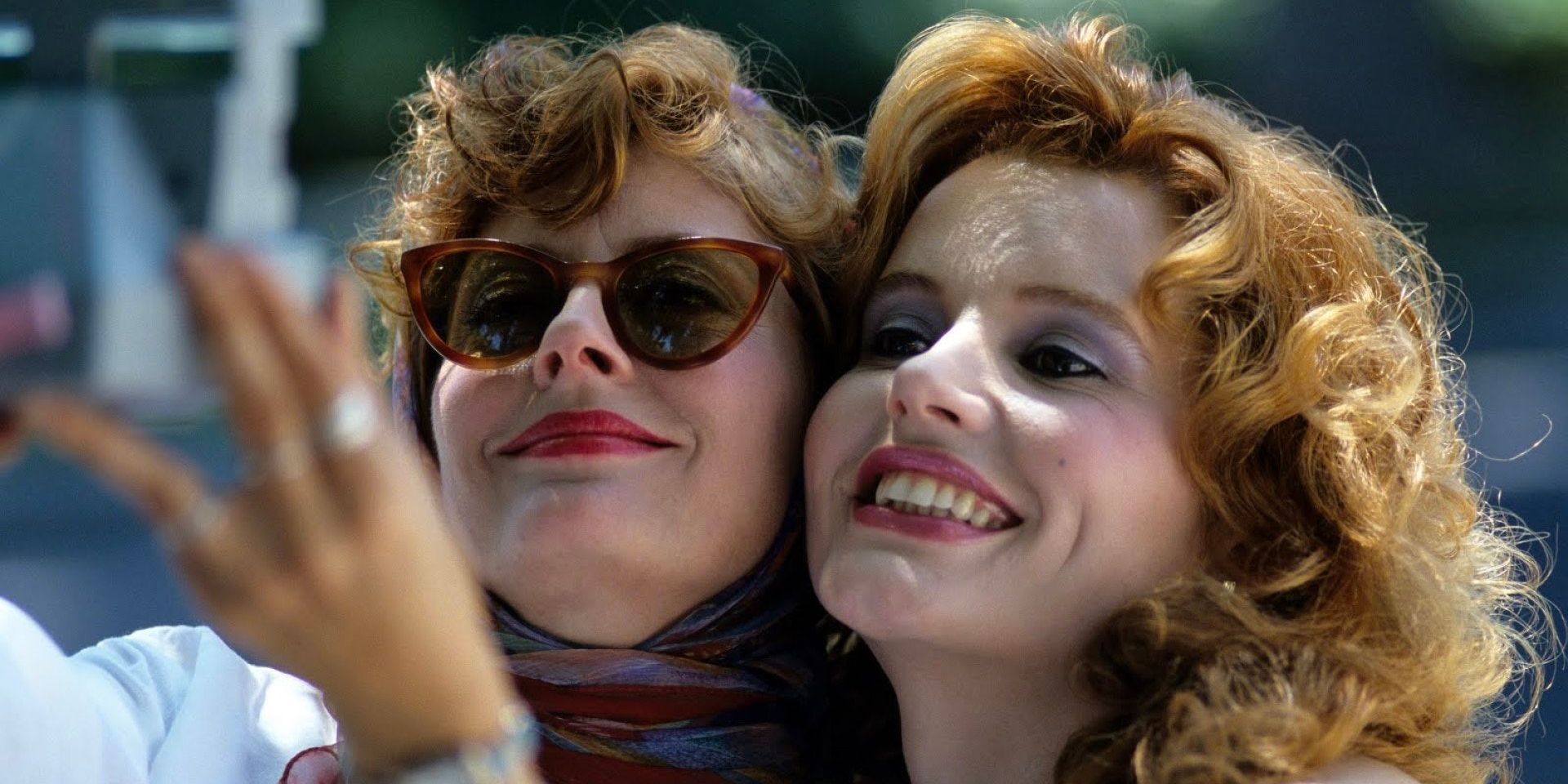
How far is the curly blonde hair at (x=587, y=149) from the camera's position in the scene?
2.22m

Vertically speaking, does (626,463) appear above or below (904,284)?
below

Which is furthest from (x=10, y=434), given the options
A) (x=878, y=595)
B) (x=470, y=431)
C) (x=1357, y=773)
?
(x=1357, y=773)

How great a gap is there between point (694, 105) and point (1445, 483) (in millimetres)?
1150

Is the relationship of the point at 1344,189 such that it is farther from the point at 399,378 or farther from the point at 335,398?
the point at 335,398

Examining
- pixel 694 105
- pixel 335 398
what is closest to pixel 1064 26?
pixel 694 105

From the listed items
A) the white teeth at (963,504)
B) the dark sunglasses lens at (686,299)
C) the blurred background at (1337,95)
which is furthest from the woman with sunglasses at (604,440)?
the blurred background at (1337,95)

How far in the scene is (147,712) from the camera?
2.16 metres

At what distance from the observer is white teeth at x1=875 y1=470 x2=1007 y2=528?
1.92 meters

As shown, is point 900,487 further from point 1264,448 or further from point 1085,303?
point 1264,448

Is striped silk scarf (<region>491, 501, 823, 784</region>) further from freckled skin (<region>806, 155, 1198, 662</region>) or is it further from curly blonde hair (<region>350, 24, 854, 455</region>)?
curly blonde hair (<region>350, 24, 854, 455</region>)

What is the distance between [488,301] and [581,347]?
18 centimetres

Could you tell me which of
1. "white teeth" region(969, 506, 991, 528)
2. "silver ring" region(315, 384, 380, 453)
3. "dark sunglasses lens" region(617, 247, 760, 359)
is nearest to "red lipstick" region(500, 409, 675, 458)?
"dark sunglasses lens" region(617, 247, 760, 359)

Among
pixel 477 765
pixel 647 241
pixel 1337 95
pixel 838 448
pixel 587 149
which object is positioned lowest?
pixel 477 765

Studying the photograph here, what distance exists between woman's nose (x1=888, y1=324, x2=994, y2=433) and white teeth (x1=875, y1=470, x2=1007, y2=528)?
0.07 meters
